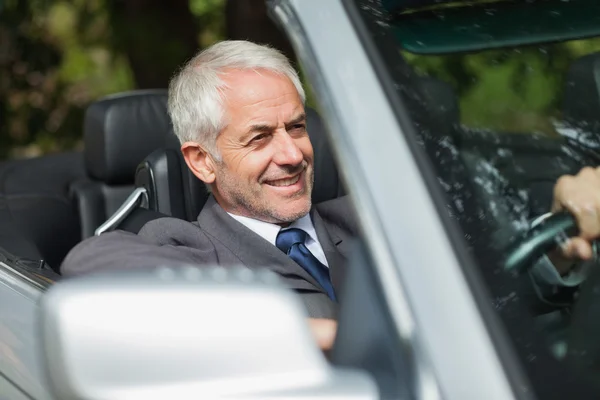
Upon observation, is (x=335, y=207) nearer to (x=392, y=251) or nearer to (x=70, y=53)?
(x=392, y=251)

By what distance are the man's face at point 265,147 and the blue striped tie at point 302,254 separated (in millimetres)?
38

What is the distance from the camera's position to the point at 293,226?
105 inches

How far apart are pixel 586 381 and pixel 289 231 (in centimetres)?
121

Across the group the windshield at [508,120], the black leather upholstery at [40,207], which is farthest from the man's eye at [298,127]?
the windshield at [508,120]

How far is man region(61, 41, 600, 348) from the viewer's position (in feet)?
8.07

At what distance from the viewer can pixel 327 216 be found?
2836mm

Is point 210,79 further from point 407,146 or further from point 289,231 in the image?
point 407,146

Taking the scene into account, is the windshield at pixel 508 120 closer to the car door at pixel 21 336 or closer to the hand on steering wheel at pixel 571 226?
the hand on steering wheel at pixel 571 226

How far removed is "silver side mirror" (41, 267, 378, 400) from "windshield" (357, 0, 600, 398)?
269 millimetres

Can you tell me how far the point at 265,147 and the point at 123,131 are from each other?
1161mm

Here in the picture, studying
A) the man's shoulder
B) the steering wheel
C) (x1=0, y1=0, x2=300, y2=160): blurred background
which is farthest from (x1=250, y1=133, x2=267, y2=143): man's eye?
(x1=0, y1=0, x2=300, y2=160): blurred background

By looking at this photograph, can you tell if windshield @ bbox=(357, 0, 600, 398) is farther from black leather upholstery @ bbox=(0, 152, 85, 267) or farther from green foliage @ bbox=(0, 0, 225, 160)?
green foliage @ bbox=(0, 0, 225, 160)

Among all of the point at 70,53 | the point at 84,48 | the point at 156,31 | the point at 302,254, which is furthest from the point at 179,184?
the point at 70,53

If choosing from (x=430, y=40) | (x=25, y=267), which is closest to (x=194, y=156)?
(x=25, y=267)
